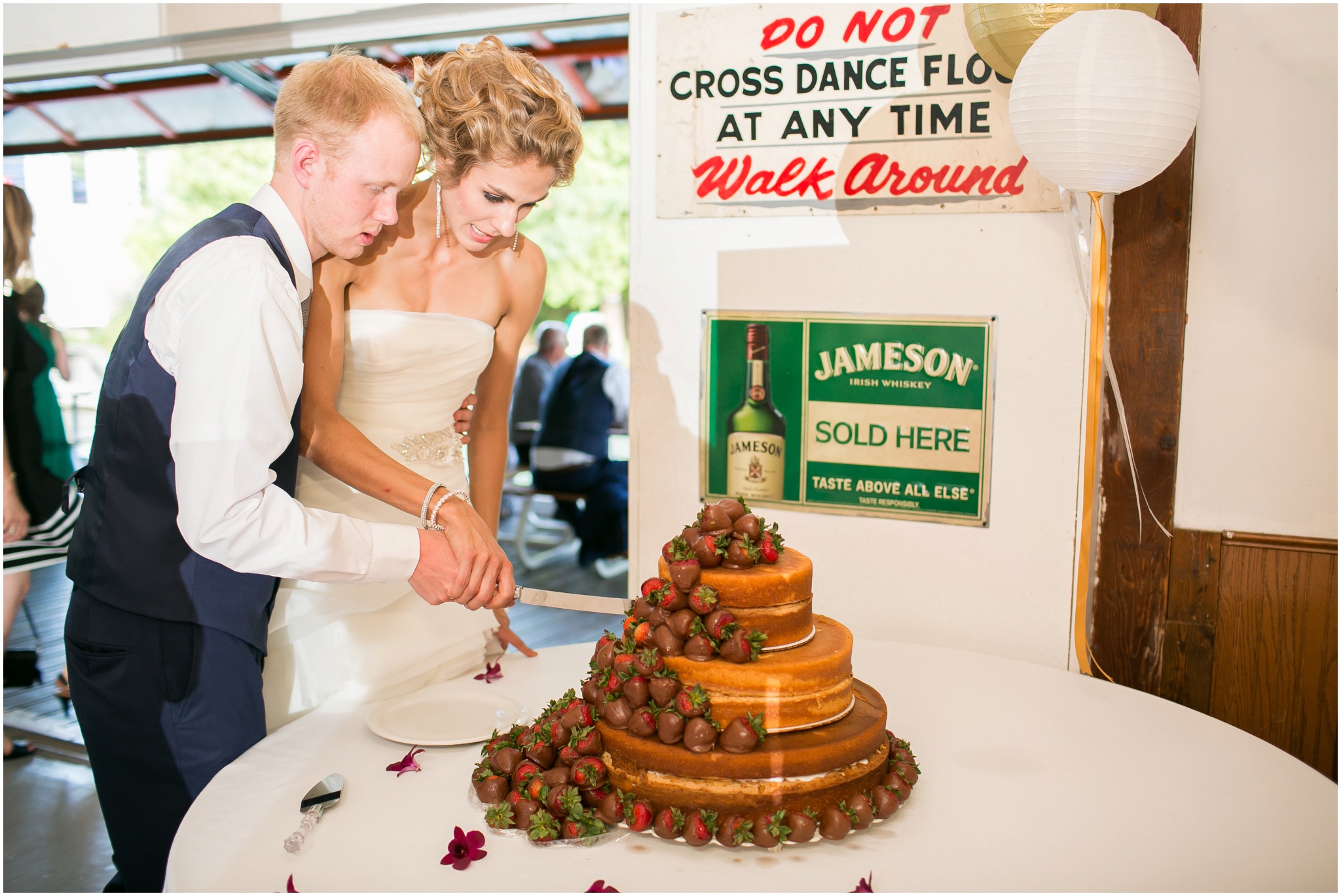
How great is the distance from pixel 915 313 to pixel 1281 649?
3.68 ft

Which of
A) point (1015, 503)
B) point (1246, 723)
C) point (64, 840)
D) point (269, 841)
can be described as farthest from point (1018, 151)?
point (64, 840)

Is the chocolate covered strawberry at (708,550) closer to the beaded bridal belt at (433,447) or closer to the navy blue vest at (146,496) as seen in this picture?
the navy blue vest at (146,496)

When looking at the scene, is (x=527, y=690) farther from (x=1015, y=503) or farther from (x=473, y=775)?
(x=1015, y=503)

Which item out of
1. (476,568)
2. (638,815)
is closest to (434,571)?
(476,568)

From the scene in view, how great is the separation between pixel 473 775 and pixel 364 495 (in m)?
0.90

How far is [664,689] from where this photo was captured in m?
1.24

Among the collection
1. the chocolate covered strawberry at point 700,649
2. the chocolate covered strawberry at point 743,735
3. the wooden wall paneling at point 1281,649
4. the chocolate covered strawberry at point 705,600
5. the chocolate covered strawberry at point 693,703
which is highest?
the chocolate covered strawberry at point 705,600

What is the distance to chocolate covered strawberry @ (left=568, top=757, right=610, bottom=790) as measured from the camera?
1.26 m

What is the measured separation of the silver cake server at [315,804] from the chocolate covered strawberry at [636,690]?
0.43m

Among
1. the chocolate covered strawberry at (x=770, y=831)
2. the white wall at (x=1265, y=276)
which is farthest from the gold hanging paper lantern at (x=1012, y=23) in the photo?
the chocolate covered strawberry at (x=770, y=831)

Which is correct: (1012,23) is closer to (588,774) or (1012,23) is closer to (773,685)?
(773,685)

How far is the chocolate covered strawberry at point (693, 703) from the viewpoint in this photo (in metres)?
1.22

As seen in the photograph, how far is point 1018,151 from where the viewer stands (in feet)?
7.05

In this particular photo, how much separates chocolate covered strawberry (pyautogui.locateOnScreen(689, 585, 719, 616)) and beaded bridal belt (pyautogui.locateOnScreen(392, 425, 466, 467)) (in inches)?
39.3
